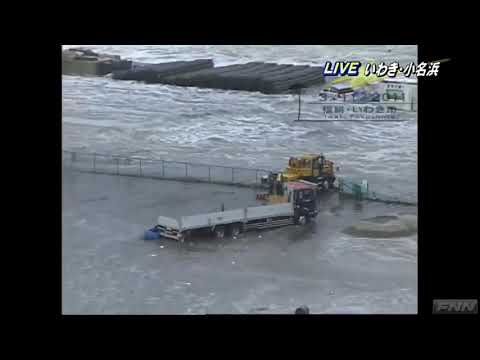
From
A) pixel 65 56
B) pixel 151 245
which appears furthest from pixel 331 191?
pixel 65 56

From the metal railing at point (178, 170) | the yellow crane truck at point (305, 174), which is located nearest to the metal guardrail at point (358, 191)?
the yellow crane truck at point (305, 174)

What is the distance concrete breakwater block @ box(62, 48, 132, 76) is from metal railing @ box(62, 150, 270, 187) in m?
0.90

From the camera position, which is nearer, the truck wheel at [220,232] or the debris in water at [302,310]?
the debris in water at [302,310]

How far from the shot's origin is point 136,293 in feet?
31.8

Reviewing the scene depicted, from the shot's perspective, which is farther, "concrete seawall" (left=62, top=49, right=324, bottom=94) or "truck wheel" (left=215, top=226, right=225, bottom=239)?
"concrete seawall" (left=62, top=49, right=324, bottom=94)

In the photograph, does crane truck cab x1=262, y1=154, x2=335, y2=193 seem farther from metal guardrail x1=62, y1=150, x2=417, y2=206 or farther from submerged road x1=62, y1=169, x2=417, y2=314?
submerged road x1=62, y1=169, x2=417, y2=314

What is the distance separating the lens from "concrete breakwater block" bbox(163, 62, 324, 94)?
1009 cm

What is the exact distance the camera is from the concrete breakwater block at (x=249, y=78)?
10.1m
